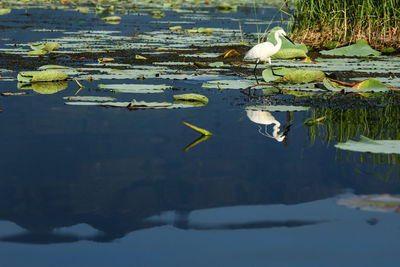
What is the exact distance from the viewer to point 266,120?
3309 mm

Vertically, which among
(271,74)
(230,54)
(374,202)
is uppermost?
(374,202)

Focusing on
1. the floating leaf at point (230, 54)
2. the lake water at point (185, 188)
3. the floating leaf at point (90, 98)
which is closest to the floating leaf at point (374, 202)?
the lake water at point (185, 188)

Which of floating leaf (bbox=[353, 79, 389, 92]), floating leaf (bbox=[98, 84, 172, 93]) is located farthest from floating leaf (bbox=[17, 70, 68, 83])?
floating leaf (bbox=[353, 79, 389, 92])

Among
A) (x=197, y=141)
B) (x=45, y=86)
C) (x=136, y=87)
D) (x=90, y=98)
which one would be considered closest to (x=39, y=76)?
(x=45, y=86)

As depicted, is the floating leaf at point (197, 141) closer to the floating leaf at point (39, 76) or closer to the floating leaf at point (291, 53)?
the floating leaf at point (39, 76)

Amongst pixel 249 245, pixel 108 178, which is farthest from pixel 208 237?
pixel 108 178

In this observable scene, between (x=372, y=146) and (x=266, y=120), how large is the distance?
82 centimetres

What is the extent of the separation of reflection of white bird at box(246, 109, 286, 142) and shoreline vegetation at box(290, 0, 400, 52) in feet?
12.4

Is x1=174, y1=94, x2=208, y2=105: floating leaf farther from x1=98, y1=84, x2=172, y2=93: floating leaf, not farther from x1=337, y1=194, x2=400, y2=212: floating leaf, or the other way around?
x1=337, y1=194, x2=400, y2=212: floating leaf

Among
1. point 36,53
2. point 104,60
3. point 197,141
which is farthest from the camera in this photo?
point 36,53

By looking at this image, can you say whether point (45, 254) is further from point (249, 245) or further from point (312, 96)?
point (312, 96)

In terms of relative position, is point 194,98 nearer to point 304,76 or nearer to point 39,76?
point 304,76

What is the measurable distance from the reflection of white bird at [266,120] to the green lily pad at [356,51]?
350cm

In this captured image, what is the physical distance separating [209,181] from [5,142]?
1004 millimetres
